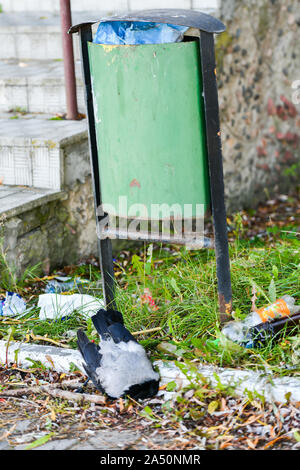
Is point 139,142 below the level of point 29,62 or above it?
below

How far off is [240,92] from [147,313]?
264 centimetres

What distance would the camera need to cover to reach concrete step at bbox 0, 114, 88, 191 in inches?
144

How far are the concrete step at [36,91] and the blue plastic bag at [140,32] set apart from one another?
1797mm

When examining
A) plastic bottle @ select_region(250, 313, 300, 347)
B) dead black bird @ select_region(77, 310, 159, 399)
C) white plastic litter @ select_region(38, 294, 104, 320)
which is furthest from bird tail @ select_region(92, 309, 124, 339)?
plastic bottle @ select_region(250, 313, 300, 347)

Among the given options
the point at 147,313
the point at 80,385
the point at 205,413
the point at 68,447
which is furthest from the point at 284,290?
the point at 68,447

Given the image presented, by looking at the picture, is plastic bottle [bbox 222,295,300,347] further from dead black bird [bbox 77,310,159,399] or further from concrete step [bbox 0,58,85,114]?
concrete step [bbox 0,58,85,114]

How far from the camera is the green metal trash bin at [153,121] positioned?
2359mm

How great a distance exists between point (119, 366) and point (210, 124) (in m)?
0.94

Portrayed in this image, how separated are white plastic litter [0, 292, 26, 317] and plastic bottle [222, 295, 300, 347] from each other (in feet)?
3.42

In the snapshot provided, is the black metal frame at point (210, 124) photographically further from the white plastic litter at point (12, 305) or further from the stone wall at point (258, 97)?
the stone wall at point (258, 97)

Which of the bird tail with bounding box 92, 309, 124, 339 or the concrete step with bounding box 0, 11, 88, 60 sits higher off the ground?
the concrete step with bounding box 0, 11, 88, 60
